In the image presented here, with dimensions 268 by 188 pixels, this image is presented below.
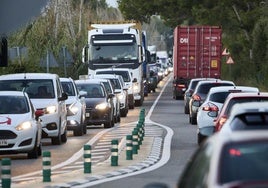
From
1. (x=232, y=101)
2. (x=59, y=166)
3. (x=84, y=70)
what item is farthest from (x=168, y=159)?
(x=84, y=70)

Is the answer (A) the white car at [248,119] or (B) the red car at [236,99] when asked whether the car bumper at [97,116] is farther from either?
(A) the white car at [248,119]

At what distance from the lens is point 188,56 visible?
191 feet

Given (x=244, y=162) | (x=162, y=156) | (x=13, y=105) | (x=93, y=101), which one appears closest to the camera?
(x=244, y=162)

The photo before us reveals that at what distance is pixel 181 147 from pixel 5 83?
5.10m

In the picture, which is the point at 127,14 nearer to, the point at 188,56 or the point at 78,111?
the point at 188,56

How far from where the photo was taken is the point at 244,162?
26.7ft

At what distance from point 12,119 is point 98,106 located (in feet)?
39.7

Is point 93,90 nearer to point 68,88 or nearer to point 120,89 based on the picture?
point 68,88

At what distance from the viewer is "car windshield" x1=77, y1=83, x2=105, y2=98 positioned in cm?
3741

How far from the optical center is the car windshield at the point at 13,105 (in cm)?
2514

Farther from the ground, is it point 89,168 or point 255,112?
point 255,112

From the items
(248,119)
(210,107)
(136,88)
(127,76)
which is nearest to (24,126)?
(210,107)

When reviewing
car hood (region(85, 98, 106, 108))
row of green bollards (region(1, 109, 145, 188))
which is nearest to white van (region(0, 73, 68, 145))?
row of green bollards (region(1, 109, 145, 188))

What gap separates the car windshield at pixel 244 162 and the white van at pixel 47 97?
20367 mm
